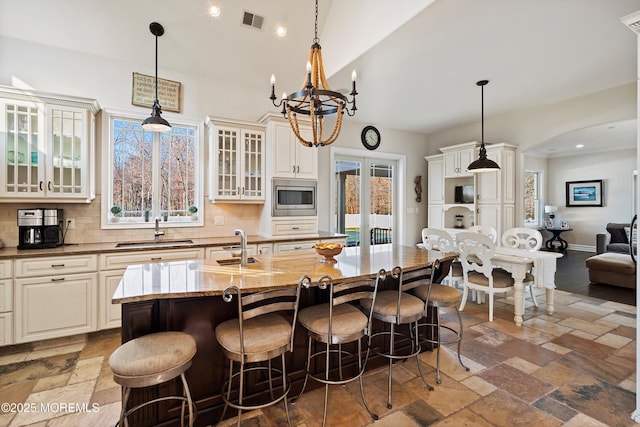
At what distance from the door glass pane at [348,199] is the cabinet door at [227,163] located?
1.99 meters

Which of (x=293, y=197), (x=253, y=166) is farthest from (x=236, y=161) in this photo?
(x=293, y=197)

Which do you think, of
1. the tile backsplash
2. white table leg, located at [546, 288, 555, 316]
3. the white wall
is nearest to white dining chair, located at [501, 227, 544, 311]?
white table leg, located at [546, 288, 555, 316]

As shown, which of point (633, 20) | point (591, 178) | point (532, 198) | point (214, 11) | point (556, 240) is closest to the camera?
point (633, 20)

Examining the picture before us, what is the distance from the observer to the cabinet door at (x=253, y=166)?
392 centimetres

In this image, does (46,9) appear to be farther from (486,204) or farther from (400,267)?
(486,204)

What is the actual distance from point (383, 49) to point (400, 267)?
7.49ft

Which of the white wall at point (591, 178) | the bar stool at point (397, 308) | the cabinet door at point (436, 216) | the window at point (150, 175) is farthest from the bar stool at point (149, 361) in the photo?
the white wall at point (591, 178)

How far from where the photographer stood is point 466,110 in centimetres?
495

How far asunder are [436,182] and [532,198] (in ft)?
17.3

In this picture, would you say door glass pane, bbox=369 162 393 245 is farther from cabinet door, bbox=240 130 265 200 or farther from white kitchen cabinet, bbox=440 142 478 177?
cabinet door, bbox=240 130 265 200

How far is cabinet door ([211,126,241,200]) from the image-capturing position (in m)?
3.77

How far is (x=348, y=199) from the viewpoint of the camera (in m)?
5.48

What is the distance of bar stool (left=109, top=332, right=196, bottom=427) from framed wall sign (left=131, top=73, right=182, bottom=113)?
3.10 m

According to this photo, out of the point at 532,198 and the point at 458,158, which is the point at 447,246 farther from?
the point at 532,198
